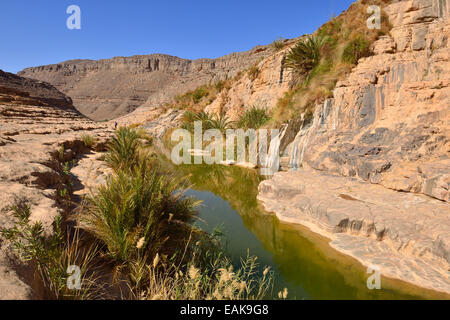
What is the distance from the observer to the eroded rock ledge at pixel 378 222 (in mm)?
2713

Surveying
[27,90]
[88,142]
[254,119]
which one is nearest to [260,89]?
[254,119]

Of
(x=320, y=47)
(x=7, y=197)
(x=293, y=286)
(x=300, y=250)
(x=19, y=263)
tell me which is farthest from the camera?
(x=320, y=47)

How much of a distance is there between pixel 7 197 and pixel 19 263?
100 cm

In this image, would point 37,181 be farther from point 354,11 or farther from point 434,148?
point 354,11

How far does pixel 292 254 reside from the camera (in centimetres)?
319

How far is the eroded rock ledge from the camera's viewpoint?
271cm

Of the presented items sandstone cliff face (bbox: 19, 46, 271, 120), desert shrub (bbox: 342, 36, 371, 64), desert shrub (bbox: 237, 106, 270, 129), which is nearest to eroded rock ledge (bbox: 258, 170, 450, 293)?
desert shrub (bbox: 342, 36, 371, 64)

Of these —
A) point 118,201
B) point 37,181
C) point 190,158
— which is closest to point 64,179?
point 37,181

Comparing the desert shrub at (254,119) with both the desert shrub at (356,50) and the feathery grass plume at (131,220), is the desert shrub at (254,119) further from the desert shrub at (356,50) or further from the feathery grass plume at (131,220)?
the feathery grass plume at (131,220)

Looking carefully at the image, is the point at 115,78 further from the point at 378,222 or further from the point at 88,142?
the point at 378,222

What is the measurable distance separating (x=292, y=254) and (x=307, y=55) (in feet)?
27.3

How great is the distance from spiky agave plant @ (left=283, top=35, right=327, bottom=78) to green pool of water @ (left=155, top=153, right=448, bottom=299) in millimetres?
6368

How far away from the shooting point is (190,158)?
10852 mm

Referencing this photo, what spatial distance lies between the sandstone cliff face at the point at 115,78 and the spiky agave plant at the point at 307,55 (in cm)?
4979
